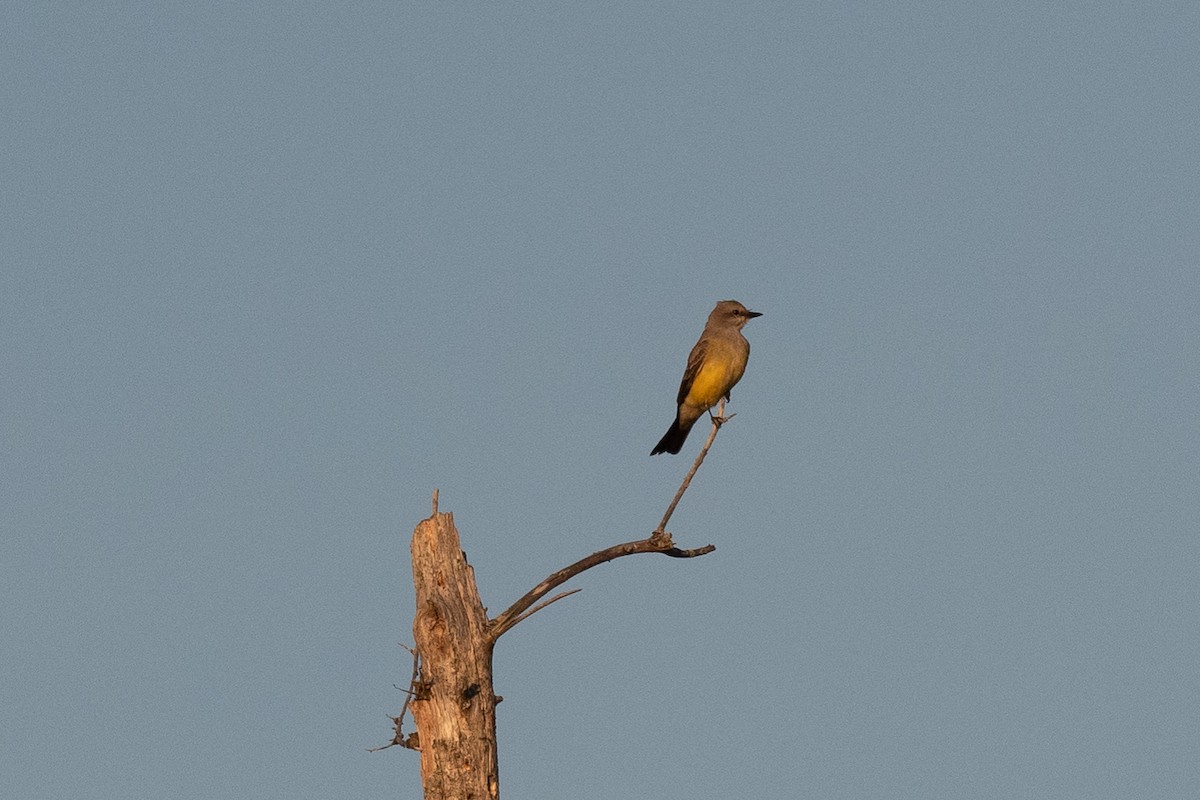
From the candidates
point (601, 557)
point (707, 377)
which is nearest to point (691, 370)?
point (707, 377)

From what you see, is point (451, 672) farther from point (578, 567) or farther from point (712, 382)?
point (712, 382)

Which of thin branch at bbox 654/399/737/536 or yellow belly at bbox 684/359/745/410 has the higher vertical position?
yellow belly at bbox 684/359/745/410

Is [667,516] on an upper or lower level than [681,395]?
lower

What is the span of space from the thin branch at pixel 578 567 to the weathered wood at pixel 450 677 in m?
0.16

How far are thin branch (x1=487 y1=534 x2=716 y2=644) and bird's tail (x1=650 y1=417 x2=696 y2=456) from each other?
3.39 m

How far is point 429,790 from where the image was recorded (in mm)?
12609

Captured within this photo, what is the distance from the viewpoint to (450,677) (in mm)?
Result: 12656

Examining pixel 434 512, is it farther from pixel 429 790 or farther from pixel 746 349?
pixel 746 349

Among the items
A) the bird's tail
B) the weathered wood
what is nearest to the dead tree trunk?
the weathered wood

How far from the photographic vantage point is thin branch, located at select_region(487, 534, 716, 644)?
42.6ft

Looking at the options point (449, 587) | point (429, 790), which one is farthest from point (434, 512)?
point (429, 790)

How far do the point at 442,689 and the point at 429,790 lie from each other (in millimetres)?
822

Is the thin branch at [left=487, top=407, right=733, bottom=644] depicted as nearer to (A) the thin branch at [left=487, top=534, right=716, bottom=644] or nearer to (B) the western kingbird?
(A) the thin branch at [left=487, top=534, right=716, bottom=644]

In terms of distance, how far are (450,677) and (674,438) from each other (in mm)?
5451
